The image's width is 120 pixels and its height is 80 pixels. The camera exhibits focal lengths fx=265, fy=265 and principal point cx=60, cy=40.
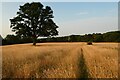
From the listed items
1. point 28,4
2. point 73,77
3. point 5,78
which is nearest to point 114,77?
point 73,77

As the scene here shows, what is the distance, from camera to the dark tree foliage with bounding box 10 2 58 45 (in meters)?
44.3

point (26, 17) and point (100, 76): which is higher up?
point (26, 17)

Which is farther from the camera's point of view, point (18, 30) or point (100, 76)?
point (18, 30)

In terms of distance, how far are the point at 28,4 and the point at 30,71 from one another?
4183 cm

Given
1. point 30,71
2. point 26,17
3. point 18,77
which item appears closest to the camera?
point 18,77

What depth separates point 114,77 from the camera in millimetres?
6984

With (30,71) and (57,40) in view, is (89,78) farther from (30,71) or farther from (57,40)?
(57,40)

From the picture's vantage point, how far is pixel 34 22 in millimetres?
46875

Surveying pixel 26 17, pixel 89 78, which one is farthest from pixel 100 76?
pixel 26 17

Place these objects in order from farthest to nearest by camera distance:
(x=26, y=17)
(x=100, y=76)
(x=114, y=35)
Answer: (x=114, y=35), (x=26, y=17), (x=100, y=76)

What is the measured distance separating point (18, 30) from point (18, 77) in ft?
123

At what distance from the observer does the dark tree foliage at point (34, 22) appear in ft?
145

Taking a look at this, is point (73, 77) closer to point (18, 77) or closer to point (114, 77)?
point (114, 77)

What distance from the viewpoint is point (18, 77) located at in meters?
7.53
